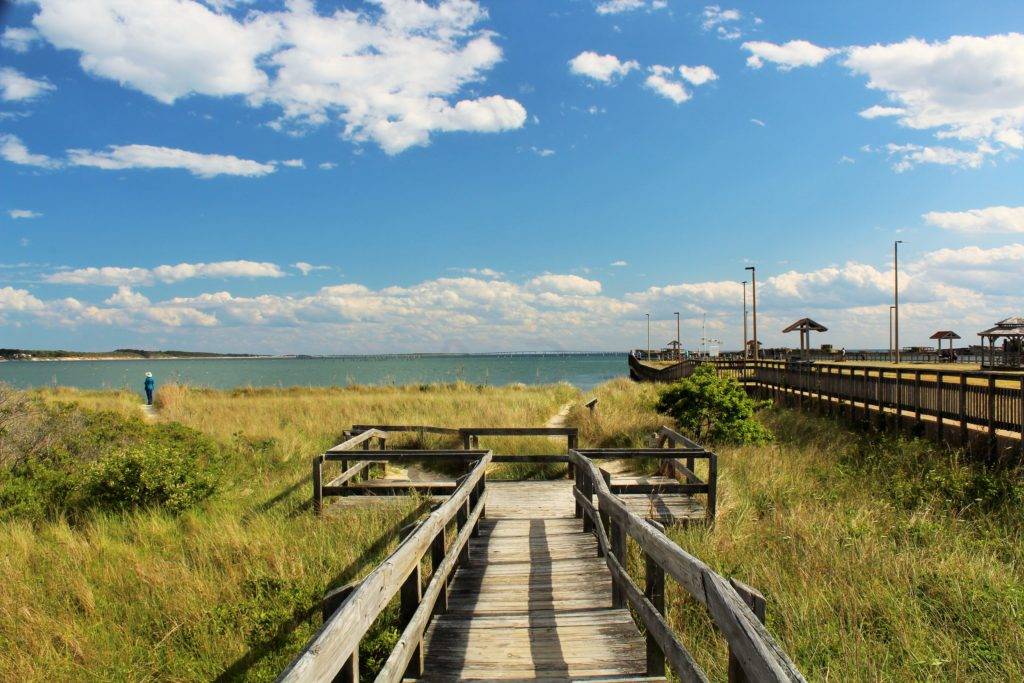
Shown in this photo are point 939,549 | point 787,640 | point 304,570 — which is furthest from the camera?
point 939,549

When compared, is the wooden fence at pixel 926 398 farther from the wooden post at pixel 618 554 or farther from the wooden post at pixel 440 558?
the wooden post at pixel 440 558

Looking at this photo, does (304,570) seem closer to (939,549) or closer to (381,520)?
(381,520)

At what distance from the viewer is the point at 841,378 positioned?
1895 centimetres

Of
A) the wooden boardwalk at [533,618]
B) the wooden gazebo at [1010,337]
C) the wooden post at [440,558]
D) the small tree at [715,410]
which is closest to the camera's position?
the wooden boardwalk at [533,618]

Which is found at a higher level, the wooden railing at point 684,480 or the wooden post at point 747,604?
the wooden post at point 747,604

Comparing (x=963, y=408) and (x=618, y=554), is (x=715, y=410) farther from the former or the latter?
(x=618, y=554)

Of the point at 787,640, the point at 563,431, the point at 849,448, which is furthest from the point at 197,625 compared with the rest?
the point at 849,448

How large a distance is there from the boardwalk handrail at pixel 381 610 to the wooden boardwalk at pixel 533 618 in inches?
15.2

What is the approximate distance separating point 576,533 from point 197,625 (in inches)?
179

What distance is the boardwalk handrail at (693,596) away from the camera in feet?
8.21

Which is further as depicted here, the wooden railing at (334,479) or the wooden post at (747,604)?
the wooden railing at (334,479)

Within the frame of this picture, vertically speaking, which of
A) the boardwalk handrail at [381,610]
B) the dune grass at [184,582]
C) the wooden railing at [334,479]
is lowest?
the dune grass at [184,582]

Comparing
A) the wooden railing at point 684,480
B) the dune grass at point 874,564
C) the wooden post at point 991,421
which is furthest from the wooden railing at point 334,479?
the wooden post at point 991,421

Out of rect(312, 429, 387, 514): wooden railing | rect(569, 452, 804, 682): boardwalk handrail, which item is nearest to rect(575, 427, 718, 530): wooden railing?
rect(569, 452, 804, 682): boardwalk handrail
